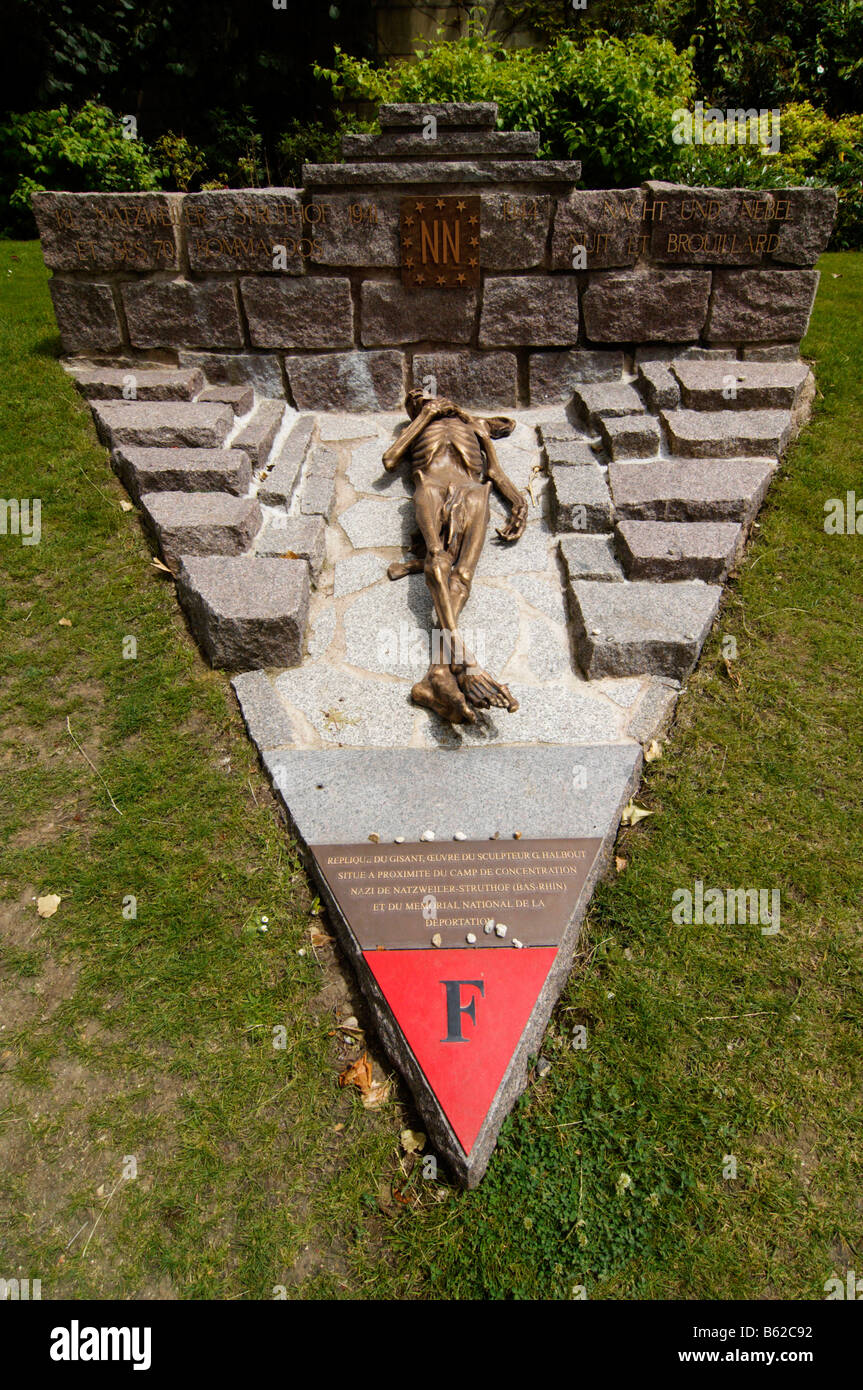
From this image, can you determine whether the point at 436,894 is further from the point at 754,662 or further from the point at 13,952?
the point at 754,662

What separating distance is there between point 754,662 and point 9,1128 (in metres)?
3.40

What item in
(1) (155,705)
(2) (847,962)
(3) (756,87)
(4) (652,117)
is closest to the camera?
(2) (847,962)

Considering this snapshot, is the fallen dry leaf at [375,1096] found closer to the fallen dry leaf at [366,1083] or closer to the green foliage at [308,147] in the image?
the fallen dry leaf at [366,1083]

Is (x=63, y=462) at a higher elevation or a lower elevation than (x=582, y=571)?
higher

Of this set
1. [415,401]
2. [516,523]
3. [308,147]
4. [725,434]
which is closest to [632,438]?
[725,434]

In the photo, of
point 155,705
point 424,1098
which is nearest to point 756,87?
point 155,705

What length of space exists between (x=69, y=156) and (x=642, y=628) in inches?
345

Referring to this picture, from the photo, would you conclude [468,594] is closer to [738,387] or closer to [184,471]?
[184,471]

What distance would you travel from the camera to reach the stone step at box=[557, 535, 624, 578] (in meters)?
4.09

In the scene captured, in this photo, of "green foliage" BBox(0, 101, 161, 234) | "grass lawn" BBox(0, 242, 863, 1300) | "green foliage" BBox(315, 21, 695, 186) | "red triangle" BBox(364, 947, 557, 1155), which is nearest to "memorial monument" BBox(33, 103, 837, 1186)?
"red triangle" BBox(364, 947, 557, 1155)

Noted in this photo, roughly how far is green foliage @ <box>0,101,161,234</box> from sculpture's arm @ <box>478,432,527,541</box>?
7.02 m

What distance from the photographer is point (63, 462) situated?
4.73 m

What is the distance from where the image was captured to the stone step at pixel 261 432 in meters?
4.82

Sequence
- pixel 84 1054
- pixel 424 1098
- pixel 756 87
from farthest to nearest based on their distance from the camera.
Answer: pixel 756 87, pixel 84 1054, pixel 424 1098
